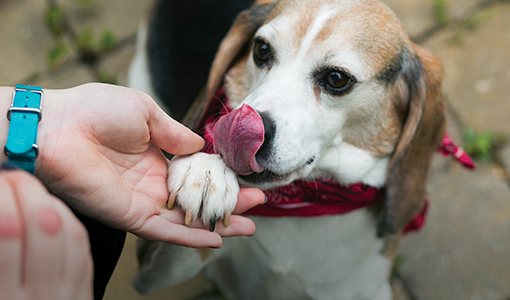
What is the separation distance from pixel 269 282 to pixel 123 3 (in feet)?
8.41

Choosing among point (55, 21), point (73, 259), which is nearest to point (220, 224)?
point (73, 259)

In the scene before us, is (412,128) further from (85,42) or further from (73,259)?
(85,42)

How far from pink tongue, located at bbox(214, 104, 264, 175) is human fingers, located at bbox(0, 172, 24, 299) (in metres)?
0.65

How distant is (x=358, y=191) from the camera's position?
1728 millimetres

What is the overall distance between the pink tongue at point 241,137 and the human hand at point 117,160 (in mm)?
109

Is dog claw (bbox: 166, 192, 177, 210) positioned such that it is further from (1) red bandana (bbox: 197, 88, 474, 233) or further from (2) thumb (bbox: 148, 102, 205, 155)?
(1) red bandana (bbox: 197, 88, 474, 233)

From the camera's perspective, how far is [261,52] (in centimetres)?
165

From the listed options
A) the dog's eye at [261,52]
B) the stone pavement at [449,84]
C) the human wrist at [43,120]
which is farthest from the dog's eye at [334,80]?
the stone pavement at [449,84]

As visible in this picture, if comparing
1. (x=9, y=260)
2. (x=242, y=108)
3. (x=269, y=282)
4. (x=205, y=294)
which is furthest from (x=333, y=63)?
(x=205, y=294)

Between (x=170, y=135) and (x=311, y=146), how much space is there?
1.61 feet

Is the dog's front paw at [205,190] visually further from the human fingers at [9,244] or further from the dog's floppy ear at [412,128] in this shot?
the dog's floppy ear at [412,128]

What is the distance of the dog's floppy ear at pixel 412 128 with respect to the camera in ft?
5.57

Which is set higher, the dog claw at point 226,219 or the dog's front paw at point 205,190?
the dog's front paw at point 205,190

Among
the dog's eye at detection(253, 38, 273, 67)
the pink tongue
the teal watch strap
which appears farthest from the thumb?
the dog's eye at detection(253, 38, 273, 67)
